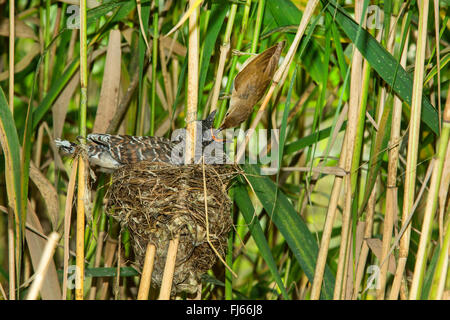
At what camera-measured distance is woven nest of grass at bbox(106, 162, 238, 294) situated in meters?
1.02

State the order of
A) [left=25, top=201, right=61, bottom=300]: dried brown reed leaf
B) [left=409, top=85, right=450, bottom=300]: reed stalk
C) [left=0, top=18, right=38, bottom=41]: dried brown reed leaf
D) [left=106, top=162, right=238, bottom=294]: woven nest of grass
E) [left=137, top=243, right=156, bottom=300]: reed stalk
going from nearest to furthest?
[left=409, top=85, right=450, bottom=300]: reed stalk
[left=137, top=243, right=156, bottom=300]: reed stalk
[left=106, top=162, right=238, bottom=294]: woven nest of grass
[left=25, top=201, right=61, bottom=300]: dried brown reed leaf
[left=0, top=18, right=38, bottom=41]: dried brown reed leaf

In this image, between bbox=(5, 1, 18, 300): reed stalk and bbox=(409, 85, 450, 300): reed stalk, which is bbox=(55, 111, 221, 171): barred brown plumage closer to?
bbox=(5, 1, 18, 300): reed stalk

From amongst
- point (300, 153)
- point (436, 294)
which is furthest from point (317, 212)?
point (436, 294)

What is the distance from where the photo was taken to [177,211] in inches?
39.8

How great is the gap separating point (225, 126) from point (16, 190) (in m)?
0.41

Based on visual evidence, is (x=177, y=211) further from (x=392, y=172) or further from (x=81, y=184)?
(x=392, y=172)

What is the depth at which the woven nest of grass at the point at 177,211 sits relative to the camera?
102cm

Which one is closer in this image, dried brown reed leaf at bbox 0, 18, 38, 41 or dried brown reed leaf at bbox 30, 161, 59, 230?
dried brown reed leaf at bbox 30, 161, 59, 230

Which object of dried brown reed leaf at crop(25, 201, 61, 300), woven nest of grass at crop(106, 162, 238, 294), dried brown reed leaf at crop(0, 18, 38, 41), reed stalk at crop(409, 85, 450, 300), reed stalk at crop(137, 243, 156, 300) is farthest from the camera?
dried brown reed leaf at crop(0, 18, 38, 41)

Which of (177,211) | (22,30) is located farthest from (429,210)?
(22,30)

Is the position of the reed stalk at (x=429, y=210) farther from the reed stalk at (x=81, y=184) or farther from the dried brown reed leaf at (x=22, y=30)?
the dried brown reed leaf at (x=22, y=30)

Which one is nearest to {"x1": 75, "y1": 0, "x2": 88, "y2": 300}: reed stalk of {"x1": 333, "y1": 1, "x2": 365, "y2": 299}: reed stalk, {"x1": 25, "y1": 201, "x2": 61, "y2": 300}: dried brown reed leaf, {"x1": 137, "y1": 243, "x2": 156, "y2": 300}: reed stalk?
{"x1": 137, "y1": 243, "x2": 156, "y2": 300}: reed stalk

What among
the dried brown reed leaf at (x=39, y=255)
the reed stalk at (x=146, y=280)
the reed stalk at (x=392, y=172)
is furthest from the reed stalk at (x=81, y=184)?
the reed stalk at (x=392, y=172)
